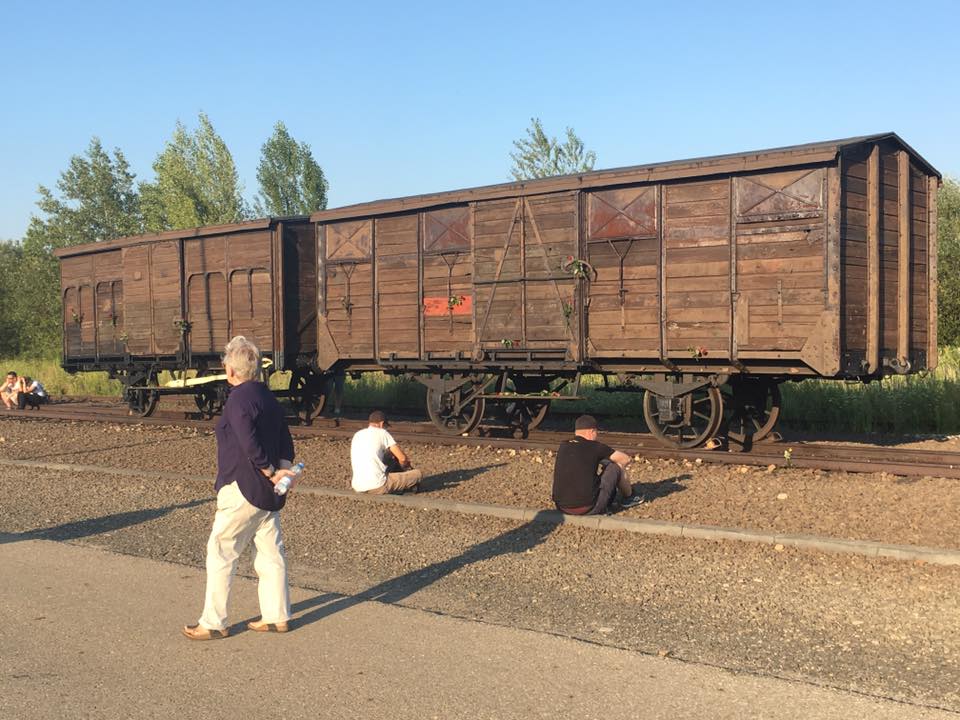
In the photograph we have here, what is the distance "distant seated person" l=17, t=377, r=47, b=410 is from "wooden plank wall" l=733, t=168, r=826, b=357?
55.9 feet

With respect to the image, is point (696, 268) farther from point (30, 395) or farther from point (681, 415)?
point (30, 395)

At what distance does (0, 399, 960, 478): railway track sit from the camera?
32.9 ft

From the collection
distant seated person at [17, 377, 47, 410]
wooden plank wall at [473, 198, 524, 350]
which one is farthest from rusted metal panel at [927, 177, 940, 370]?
distant seated person at [17, 377, 47, 410]

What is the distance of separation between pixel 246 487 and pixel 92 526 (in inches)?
162

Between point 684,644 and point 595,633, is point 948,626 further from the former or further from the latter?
point 595,633

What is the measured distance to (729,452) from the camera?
36.8ft

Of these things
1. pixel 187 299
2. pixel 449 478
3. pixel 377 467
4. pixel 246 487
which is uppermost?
pixel 187 299

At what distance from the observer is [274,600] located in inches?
207

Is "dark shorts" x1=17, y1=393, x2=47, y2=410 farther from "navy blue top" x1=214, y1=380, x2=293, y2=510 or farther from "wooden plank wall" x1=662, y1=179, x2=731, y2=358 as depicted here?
"navy blue top" x1=214, y1=380, x2=293, y2=510

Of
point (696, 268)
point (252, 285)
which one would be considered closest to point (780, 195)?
point (696, 268)

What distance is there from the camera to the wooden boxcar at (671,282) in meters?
10.7

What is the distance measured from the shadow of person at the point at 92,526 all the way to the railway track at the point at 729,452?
4.79 m

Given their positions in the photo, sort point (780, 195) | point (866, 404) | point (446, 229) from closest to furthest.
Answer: point (780, 195), point (446, 229), point (866, 404)

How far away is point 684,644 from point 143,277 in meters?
16.0
